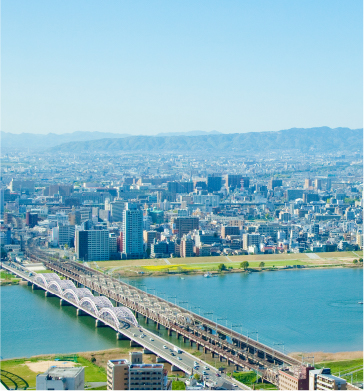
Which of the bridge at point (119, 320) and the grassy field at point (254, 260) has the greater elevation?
the bridge at point (119, 320)

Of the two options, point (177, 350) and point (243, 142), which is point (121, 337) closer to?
point (177, 350)

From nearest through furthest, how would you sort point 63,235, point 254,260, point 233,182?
point 254,260
point 63,235
point 233,182

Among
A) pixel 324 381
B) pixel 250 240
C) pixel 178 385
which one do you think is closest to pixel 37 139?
pixel 250 240

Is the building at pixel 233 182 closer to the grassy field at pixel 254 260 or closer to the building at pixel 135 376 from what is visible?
the grassy field at pixel 254 260

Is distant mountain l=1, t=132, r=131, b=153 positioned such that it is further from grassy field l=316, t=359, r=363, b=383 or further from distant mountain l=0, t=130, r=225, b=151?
grassy field l=316, t=359, r=363, b=383

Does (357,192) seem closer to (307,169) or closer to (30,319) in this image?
(307,169)

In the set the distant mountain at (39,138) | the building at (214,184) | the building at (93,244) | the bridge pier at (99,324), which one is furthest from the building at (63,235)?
the distant mountain at (39,138)
